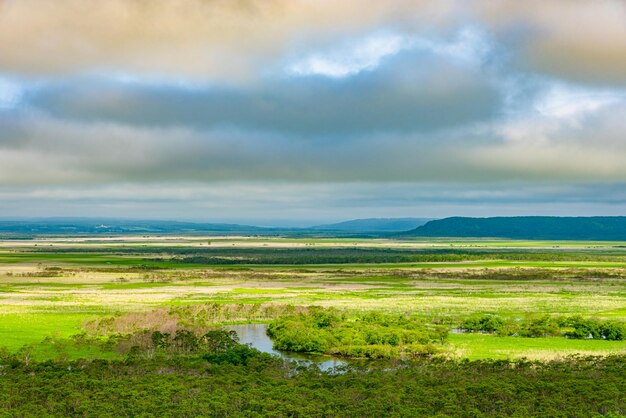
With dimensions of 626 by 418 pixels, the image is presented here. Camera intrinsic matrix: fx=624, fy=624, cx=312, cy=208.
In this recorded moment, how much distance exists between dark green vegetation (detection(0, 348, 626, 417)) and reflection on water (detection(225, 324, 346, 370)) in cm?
564

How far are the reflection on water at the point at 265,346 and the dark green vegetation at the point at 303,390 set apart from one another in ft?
18.5

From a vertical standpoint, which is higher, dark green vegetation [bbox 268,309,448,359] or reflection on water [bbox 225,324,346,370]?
dark green vegetation [bbox 268,309,448,359]

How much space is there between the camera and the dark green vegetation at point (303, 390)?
26.2 metres

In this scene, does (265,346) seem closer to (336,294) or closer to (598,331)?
(598,331)

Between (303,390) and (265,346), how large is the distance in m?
17.9

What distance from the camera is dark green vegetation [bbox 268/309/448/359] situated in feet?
141

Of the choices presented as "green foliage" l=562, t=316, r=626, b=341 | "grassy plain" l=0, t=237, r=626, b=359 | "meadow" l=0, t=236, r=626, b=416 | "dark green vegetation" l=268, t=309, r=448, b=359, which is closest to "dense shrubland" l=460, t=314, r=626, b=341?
"green foliage" l=562, t=316, r=626, b=341

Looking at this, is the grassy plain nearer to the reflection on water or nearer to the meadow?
the meadow

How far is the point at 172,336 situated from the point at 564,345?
93.5ft

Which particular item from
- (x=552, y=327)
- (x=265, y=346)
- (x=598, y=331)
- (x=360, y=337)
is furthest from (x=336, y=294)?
(x=598, y=331)

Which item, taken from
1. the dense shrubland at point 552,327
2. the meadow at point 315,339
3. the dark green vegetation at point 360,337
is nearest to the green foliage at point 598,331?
the dense shrubland at point 552,327

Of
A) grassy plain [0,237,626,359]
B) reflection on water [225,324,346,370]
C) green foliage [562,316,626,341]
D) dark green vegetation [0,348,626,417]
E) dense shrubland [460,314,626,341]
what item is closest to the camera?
dark green vegetation [0,348,626,417]

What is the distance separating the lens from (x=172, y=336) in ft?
150

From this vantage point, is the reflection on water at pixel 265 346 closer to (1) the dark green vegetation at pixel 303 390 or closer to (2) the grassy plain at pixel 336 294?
(1) the dark green vegetation at pixel 303 390
